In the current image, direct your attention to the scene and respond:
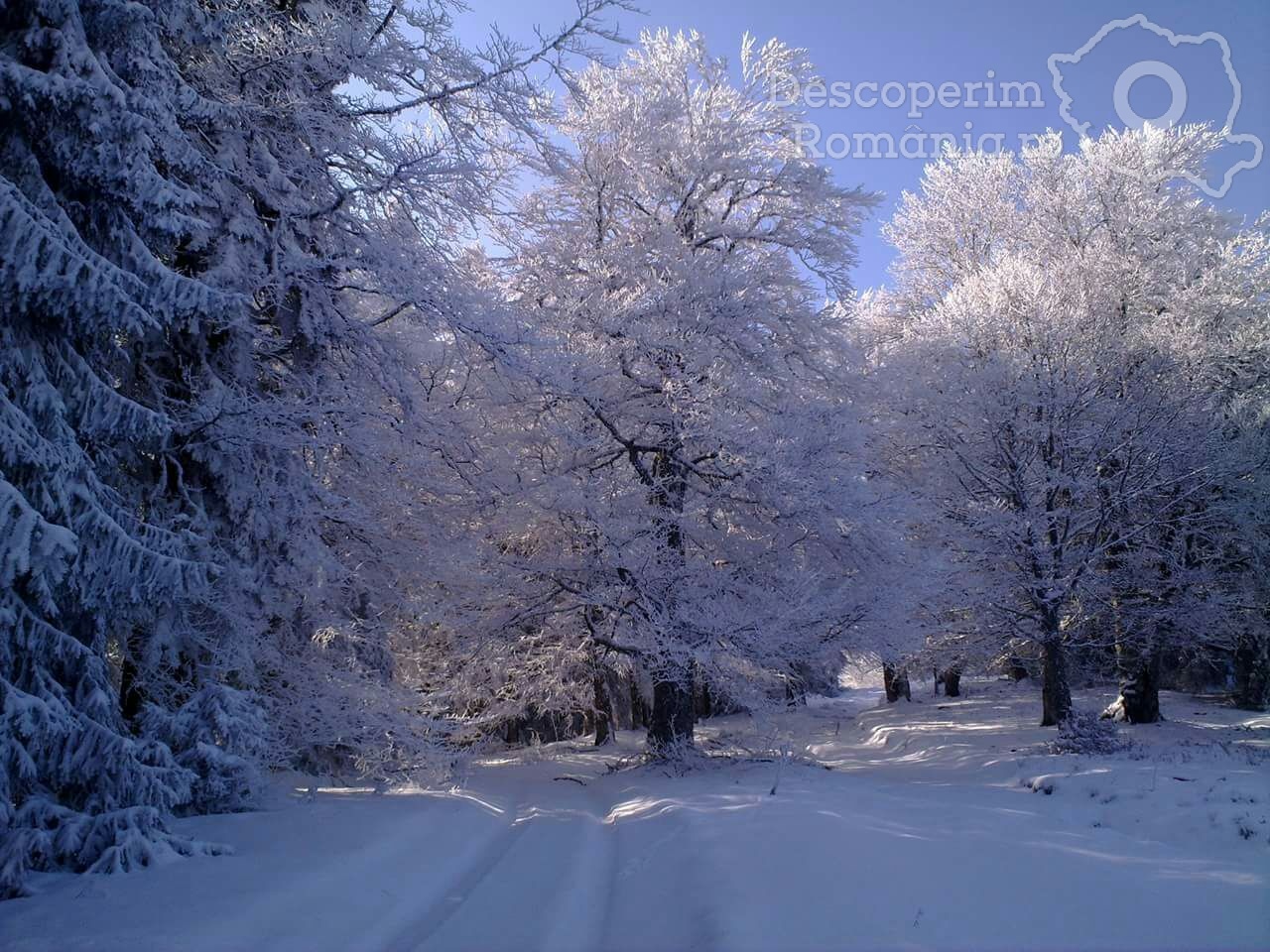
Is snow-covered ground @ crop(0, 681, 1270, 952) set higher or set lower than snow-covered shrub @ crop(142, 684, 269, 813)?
lower

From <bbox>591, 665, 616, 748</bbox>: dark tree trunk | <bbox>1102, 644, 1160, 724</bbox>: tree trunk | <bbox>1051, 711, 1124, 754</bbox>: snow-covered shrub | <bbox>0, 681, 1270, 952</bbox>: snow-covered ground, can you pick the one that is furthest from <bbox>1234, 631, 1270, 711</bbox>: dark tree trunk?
<bbox>591, 665, 616, 748</bbox>: dark tree trunk

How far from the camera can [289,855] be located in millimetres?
5879

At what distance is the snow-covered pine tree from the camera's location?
4.88m

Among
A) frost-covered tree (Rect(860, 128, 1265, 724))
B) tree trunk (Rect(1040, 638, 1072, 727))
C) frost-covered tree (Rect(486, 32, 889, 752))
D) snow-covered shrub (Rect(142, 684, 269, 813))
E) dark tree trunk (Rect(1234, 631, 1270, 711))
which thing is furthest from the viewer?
→ dark tree trunk (Rect(1234, 631, 1270, 711))

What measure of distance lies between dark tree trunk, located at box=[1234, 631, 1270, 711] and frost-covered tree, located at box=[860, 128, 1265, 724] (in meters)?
3.39

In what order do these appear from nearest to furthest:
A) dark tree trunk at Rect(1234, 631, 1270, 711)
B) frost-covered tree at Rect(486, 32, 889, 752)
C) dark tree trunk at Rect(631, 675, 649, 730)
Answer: frost-covered tree at Rect(486, 32, 889, 752) → dark tree trunk at Rect(1234, 631, 1270, 711) → dark tree trunk at Rect(631, 675, 649, 730)

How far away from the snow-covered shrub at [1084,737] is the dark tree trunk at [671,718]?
588cm

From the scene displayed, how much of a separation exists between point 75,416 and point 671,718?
9287 mm

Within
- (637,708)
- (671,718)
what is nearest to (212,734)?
(671,718)

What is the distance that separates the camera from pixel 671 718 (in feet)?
40.4

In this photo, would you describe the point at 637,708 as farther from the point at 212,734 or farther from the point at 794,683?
the point at 212,734

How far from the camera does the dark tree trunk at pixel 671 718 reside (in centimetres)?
1167

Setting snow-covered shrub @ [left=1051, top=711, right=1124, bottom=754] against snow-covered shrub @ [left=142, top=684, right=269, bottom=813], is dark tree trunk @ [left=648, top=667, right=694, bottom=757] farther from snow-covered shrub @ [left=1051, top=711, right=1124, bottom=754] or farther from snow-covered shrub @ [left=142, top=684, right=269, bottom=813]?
snow-covered shrub @ [left=142, top=684, right=269, bottom=813]

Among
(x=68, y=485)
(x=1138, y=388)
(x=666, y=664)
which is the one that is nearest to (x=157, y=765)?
(x=68, y=485)
